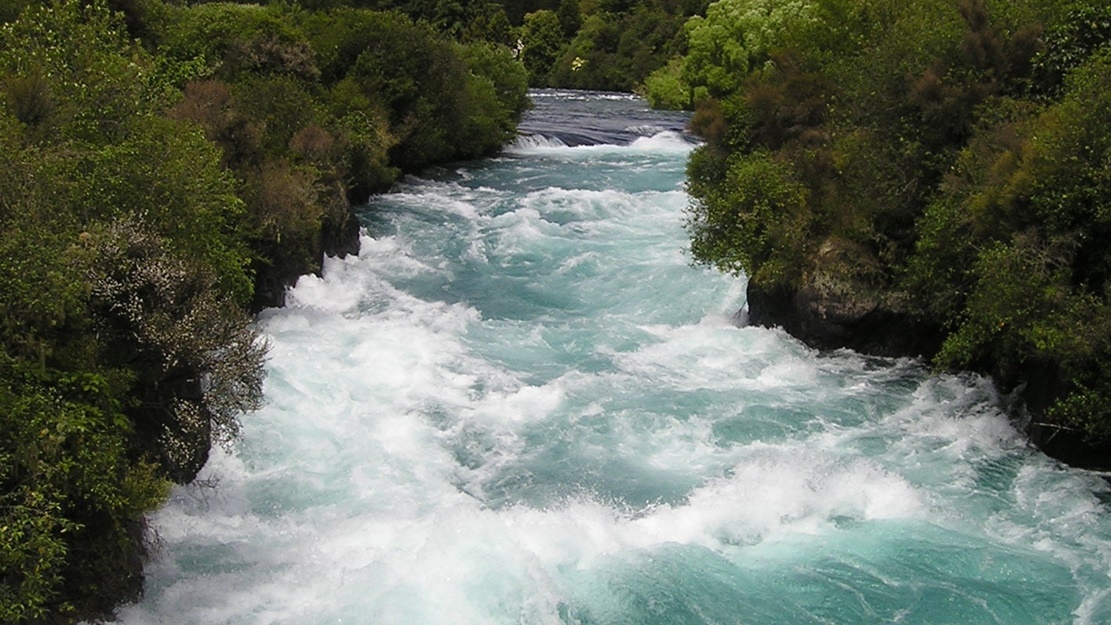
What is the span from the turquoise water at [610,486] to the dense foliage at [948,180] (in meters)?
1.53

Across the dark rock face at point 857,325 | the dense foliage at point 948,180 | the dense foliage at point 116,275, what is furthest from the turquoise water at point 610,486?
the dense foliage at point 948,180

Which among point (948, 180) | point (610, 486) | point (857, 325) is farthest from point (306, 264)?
point (948, 180)

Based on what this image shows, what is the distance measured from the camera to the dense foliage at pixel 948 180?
15477 mm

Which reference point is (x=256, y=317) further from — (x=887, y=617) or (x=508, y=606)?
(x=887, y=617)

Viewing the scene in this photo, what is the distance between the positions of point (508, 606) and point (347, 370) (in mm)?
8294

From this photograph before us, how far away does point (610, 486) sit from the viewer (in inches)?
602

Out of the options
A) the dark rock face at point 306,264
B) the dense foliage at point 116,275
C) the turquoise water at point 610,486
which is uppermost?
the dense foliage at point 116,275

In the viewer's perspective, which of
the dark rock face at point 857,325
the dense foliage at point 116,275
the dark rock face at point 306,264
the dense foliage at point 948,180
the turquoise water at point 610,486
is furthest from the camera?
the dark rock face at point 306,264

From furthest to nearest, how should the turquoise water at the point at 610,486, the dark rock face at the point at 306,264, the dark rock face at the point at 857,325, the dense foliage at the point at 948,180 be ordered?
the dark rock face at the point at 306,264
the dark rock face at the point at 857,325
the dense foliage at the point at 948,180
the turquoise water at the point at 610,486

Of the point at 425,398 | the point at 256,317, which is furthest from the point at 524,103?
Answer: the point at 425,398

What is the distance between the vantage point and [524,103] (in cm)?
4838

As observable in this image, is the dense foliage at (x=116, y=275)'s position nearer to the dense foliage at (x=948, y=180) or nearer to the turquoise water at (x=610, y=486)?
the turquoise water at (x=610, y=486)

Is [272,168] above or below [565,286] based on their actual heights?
above

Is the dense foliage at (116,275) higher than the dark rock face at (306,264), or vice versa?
the dense foliage at (116,275)
